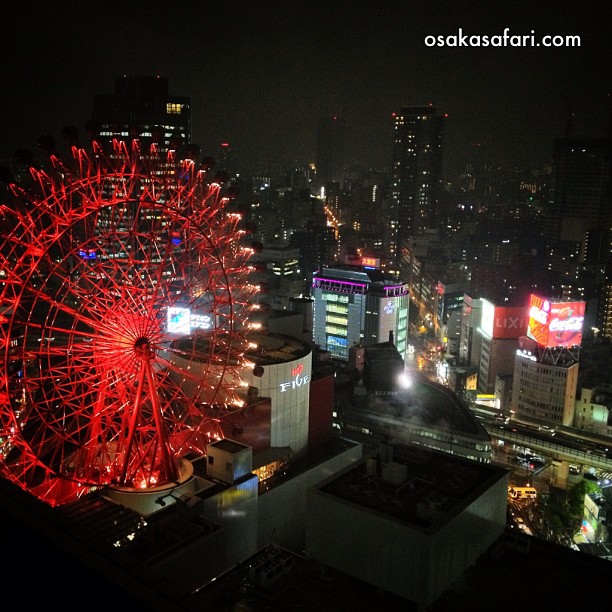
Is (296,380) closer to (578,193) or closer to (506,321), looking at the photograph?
(506,321)

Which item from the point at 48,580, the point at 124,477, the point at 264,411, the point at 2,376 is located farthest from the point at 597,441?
the point at 48,580

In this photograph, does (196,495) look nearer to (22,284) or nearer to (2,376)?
(2,376)

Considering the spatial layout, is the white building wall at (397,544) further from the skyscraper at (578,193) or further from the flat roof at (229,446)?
the skyscraper at (578,193)

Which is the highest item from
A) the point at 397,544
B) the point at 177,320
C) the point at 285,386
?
the point at 177,320

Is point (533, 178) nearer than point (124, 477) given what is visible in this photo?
No

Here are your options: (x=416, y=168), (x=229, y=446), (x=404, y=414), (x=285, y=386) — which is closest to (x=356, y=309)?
(x=404, y=414)

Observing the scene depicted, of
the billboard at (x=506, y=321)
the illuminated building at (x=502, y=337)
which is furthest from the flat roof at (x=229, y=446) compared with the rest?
the billboard at (x=506, y=321)
